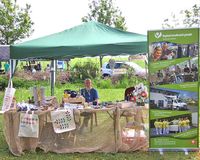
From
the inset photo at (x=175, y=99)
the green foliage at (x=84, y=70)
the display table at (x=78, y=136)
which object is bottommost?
the display table at (x=78, y=136)

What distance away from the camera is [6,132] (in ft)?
21.3

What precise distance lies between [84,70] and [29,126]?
14.5 meters

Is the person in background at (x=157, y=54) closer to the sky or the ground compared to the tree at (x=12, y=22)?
closer to the ground

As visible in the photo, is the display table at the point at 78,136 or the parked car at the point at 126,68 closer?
the display table at the point at 78,136

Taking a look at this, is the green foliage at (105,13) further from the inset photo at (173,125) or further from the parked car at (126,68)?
the inset photo at (173,125)

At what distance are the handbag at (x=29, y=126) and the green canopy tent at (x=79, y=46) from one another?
109cm

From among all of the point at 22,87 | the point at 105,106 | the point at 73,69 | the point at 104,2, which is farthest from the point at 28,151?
the point at 104,2

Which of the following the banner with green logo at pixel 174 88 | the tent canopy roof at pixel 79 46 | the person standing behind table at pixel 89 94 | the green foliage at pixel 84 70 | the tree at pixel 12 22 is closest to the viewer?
the banner with green logo at pixel 174 88

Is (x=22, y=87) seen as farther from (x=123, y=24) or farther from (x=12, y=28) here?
(x=123, y=24)

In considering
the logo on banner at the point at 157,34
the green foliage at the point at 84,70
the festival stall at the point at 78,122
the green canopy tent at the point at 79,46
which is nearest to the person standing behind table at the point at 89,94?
the festival stall at the point at 78,122

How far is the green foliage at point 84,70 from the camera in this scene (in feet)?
68.1

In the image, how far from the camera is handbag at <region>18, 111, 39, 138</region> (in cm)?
630

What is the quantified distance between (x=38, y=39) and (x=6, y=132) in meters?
1.86

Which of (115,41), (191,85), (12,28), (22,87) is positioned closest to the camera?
(191,85)
